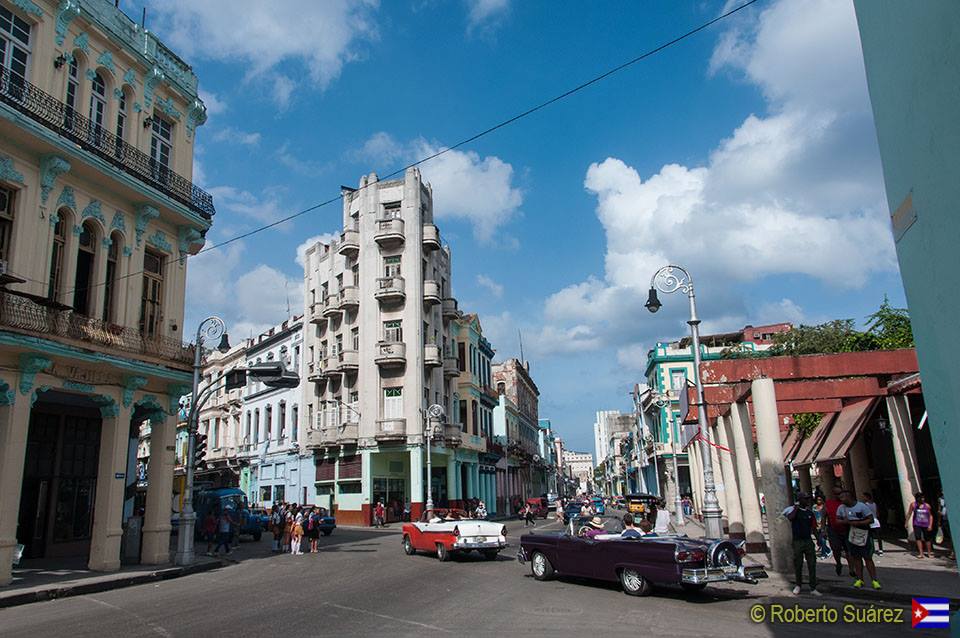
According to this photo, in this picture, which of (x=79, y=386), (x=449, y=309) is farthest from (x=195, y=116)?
(x=449, y=309)

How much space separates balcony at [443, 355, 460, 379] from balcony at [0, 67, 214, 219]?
26.2 m

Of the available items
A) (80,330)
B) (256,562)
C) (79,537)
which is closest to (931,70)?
(80,330)

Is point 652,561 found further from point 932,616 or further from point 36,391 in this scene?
point 36,391

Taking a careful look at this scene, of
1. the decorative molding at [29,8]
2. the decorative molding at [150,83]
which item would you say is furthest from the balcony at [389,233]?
the decorative molding at [29,8]

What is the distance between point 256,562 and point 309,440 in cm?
2421

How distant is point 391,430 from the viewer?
40938 millimetres

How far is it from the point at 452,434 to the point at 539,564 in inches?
1181

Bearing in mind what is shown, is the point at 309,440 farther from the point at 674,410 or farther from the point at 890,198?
the point at 890,198

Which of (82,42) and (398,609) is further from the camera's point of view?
(82,42)

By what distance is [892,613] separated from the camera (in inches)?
398

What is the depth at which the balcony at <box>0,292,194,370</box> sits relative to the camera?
610 inches

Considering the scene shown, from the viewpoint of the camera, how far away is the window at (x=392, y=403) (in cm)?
4256

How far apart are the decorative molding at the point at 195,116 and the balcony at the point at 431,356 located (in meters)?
23.0

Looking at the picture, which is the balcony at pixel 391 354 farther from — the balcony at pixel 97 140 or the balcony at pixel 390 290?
the balcony at pixel 97 140
